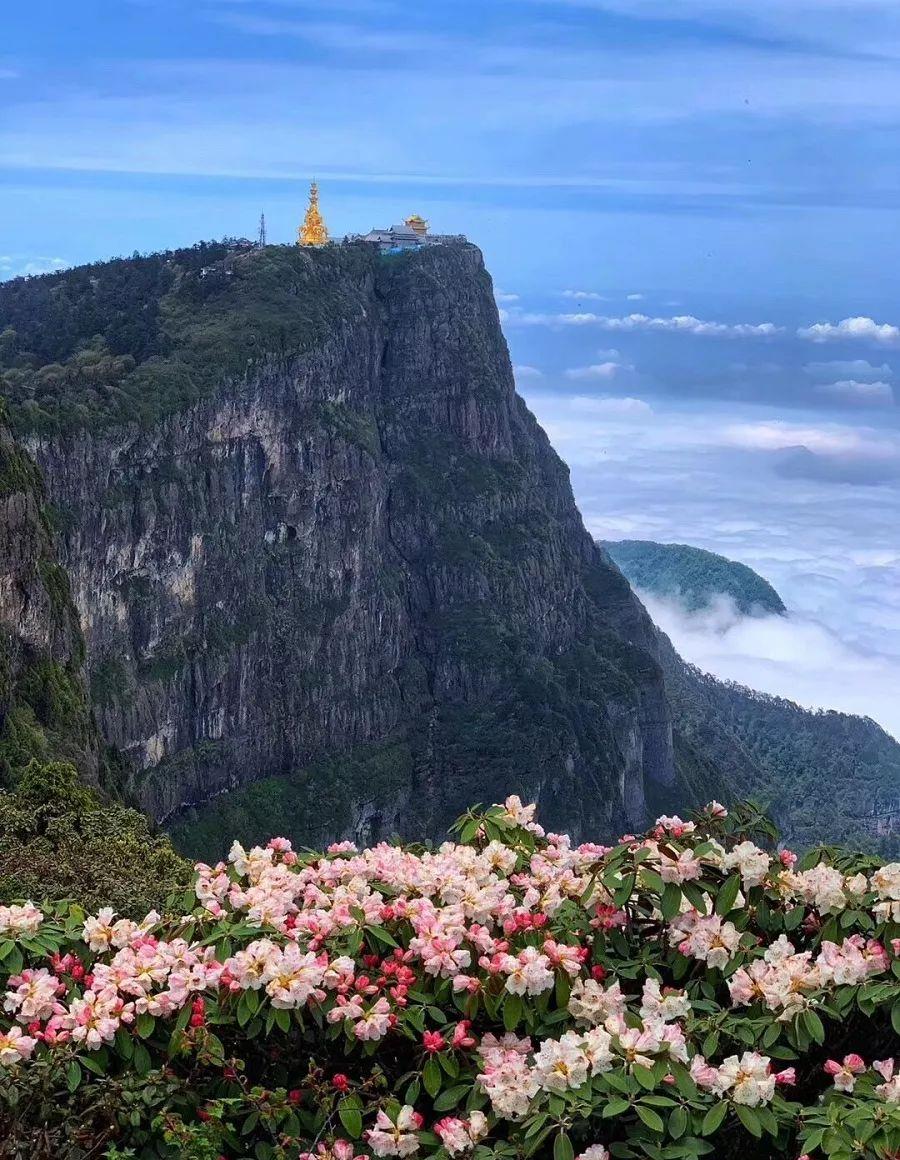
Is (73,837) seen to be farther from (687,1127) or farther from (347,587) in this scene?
(347,587)

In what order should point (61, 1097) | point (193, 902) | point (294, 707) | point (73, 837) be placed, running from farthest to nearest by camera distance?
point (294, 707) → point (73, 837) → point (193, 902) → point (61, 1097)

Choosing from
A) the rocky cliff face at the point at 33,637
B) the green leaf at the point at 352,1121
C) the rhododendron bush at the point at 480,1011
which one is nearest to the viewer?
the rhododendron bush at the point at 480,1011

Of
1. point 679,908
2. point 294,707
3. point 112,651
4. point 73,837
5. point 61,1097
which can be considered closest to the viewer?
point 61,1097

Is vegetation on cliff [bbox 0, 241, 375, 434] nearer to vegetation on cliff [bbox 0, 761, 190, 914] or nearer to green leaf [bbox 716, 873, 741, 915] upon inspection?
vegetation on cliff [bbox 0, 761, 190, 914]

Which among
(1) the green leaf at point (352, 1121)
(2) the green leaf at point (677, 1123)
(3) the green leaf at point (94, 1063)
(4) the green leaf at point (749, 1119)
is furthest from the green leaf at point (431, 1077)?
(3) the green leaf at point (94, 1063)

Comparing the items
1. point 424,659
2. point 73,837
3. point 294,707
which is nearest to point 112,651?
point 294,707

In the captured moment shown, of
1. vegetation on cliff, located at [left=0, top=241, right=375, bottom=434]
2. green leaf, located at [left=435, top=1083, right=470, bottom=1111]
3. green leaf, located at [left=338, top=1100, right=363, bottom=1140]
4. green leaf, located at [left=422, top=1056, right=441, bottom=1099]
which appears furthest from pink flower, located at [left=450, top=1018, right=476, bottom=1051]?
vegetation on cliff, located at [left=0, top=241, right=375, bottom=434]

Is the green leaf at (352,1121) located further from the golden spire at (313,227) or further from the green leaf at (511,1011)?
the golden spire at (313,227)

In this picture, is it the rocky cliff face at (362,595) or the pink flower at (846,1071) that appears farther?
the rocky cliff face at (362,595)
